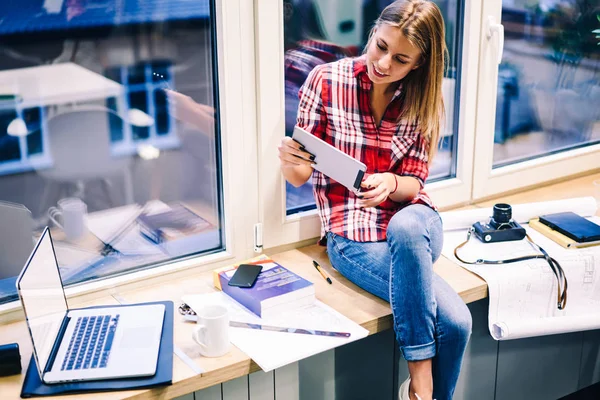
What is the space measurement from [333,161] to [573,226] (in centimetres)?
78

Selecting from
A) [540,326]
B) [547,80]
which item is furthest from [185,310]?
[547,80]

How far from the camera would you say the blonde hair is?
180cm

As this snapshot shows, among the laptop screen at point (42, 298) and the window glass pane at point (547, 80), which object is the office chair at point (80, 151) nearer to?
the laptop screen at point (42, 298)

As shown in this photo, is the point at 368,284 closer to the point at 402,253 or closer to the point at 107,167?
the point at 402,253

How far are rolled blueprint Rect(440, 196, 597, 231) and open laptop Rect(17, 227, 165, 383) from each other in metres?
0.90

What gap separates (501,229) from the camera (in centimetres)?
209

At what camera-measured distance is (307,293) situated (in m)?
1.75

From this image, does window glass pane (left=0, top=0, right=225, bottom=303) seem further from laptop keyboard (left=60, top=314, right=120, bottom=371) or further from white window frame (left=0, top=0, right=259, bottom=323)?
laptop keyboard (left=60, top=314, right=120, bottom=371)

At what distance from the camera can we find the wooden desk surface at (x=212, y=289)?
4.89 feet

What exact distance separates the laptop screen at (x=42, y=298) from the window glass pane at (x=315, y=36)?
70 cm

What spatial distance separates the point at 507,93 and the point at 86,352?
1535 millimetres

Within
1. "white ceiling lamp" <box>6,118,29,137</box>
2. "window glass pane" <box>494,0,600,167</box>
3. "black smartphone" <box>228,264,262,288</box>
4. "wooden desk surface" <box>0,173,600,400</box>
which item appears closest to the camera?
"wooden desk surface" <box>0,173,600,400</box>

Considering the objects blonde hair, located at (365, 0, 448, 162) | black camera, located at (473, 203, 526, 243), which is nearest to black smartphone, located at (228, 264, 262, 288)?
blonde hair, located at (365, 0, 448, 162)

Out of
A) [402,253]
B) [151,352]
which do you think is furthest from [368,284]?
[151,352]
